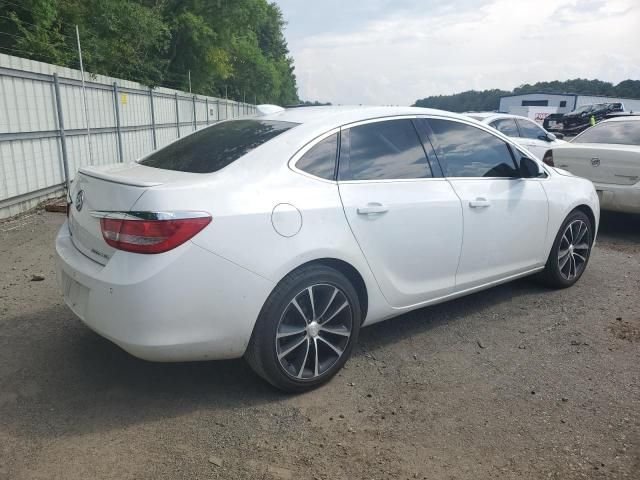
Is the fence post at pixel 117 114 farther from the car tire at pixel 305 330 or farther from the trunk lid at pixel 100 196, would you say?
the car tire at pixel 305 330

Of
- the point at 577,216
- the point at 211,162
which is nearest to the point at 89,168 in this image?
the point at 211,162

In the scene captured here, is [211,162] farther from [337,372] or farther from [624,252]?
[624,252]

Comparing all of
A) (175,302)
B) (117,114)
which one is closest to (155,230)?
(175,302)

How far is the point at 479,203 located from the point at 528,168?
0.80m

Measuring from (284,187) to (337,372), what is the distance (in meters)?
1.19

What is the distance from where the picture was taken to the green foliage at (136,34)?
14.0 m

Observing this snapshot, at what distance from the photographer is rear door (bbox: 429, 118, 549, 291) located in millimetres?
3848

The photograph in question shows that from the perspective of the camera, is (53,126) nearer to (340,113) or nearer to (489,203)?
(340,113)

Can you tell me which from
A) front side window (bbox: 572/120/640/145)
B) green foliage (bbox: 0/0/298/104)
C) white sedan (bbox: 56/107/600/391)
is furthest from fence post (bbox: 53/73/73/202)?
front side window (bbox: 572/120/640/145)

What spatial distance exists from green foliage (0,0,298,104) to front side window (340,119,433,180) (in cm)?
1161

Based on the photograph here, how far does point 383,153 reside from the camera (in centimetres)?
351

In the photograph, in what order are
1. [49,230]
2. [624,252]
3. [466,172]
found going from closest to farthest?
[466,172], [624,252], [49,230]

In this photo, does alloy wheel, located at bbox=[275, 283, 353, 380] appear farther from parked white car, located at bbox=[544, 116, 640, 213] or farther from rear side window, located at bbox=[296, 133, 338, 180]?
parked white car, located at bbox=[544, 116, 640, 213]

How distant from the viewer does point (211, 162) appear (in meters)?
3.11
